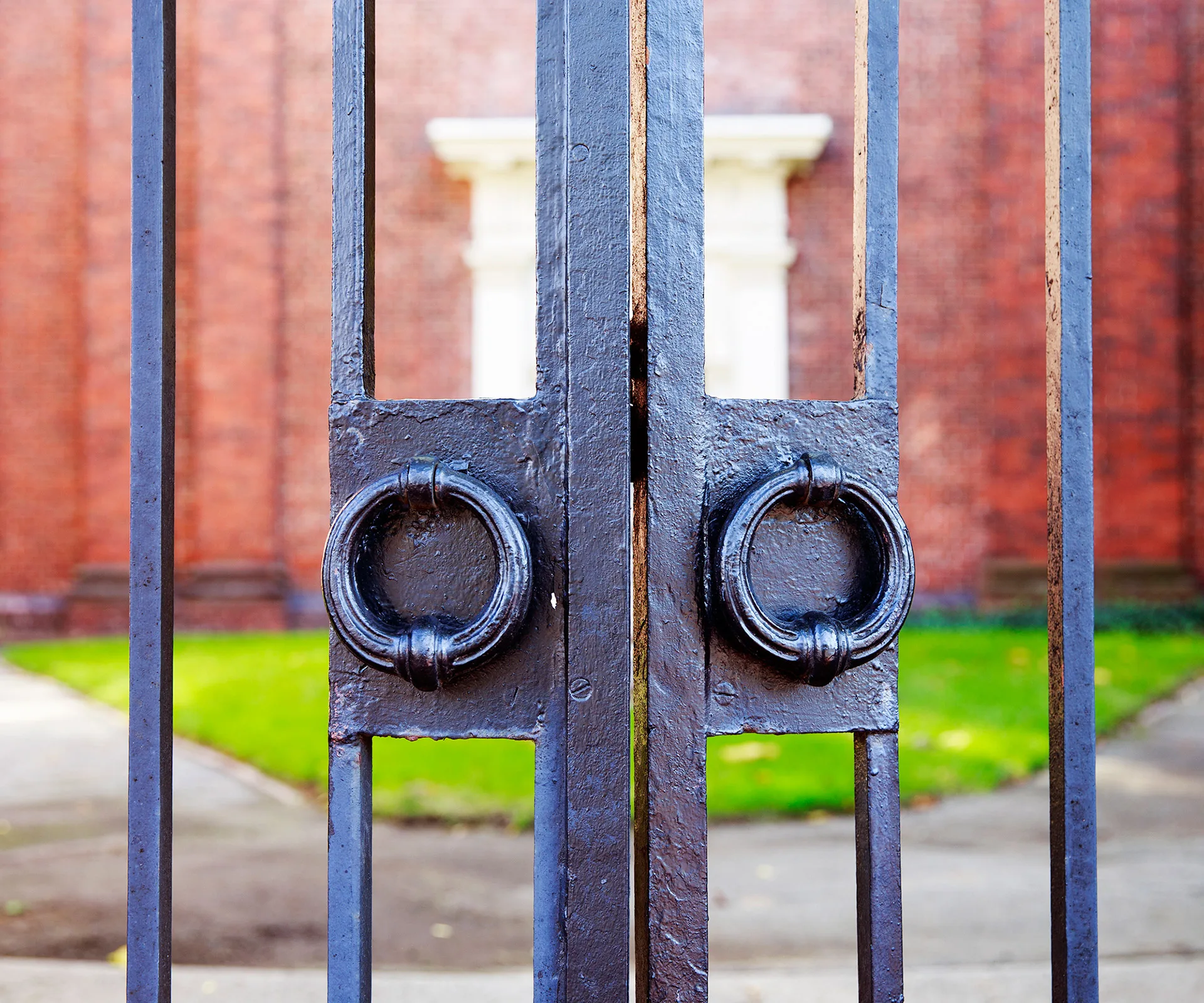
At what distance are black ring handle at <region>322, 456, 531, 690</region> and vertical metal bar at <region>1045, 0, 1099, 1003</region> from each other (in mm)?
459

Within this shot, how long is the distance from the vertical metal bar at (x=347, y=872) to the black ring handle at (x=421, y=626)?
9cm

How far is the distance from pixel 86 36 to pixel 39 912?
28.4 feet

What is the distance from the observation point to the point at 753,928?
274 centimetres

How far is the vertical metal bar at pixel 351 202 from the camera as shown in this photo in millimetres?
848

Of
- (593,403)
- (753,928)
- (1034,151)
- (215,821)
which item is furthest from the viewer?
(1034,151)

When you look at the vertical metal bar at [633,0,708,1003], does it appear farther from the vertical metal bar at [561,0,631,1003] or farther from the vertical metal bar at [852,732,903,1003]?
the vertical metal bar at [852,732,903,1003]

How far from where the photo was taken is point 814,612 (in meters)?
0.85

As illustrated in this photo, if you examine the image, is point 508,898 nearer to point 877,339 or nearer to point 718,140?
point 877,339

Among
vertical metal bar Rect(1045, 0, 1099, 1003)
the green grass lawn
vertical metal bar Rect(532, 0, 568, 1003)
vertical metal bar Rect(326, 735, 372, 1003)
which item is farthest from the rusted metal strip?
the green grass lawn

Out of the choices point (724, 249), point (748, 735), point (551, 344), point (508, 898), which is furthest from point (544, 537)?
point (724, 249)

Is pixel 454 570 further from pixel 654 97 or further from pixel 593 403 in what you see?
pixel 654 97

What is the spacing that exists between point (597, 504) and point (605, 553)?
4cm

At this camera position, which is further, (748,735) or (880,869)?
(748,735)

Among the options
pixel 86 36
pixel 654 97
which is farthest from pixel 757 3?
pixel 654 97
